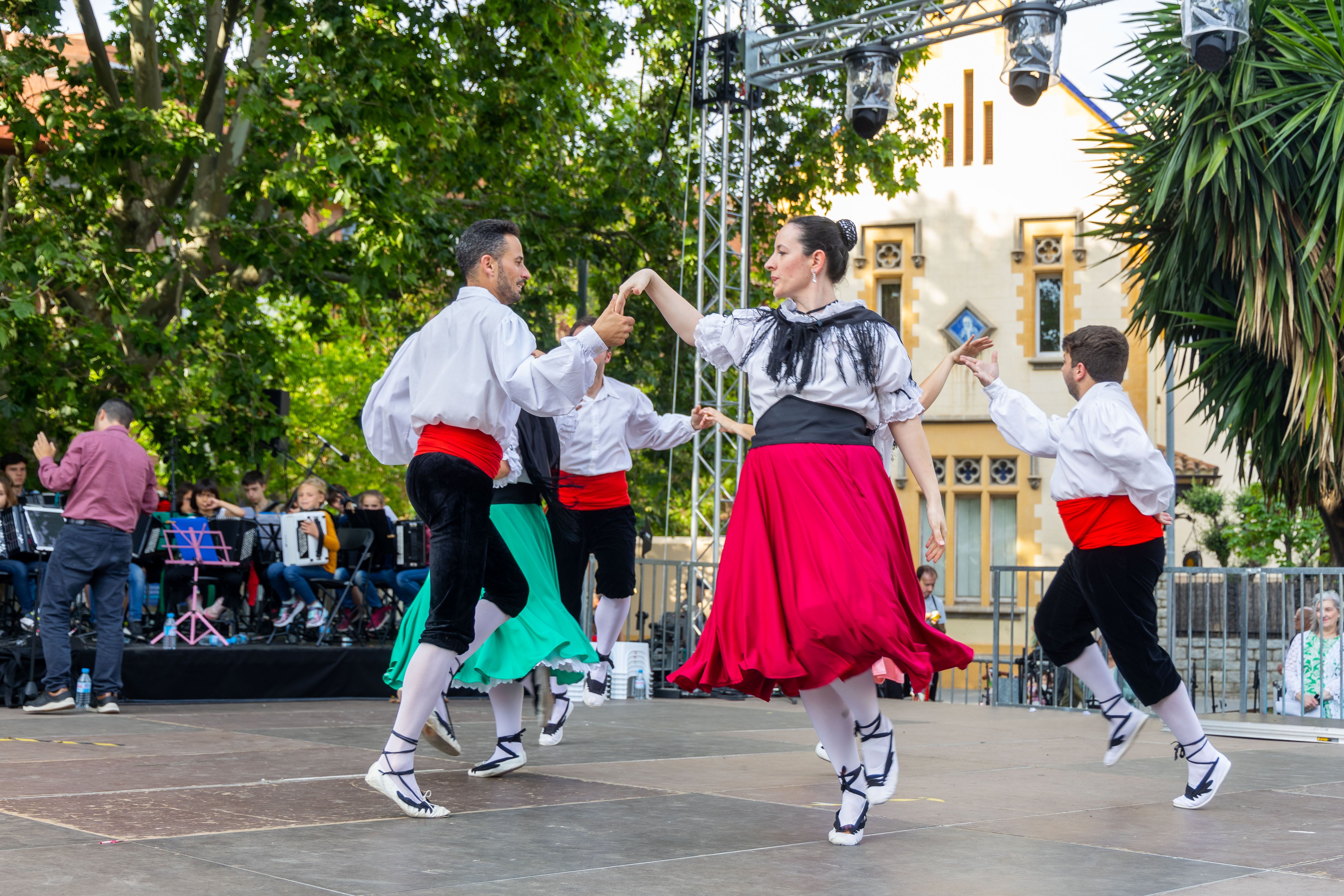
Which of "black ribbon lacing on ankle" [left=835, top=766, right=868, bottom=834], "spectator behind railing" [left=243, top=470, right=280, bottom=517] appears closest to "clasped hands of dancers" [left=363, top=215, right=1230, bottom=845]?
"black ribbon lacing on ankle" [left=835, top=766, right=868, bottom=834]

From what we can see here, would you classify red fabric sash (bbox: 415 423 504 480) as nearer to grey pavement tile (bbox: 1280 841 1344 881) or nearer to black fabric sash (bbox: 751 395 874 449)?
black fabric sash (bbox: 751 395 874 449)

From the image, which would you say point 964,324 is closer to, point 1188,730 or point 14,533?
point 14,533

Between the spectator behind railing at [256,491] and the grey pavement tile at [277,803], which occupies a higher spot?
the spectator behind railing at [256,491]

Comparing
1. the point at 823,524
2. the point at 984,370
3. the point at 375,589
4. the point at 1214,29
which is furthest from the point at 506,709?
the point at 1214,29

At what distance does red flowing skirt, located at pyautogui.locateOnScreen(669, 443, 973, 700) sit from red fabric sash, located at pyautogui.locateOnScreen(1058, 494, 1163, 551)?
1.36 metres

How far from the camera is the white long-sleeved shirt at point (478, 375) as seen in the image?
4.00m

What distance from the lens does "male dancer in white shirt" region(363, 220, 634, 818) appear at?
402 centimetres

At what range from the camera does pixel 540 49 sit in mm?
14328

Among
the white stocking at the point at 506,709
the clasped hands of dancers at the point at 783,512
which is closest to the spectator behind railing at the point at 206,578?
the white stocking at the point at 506,709

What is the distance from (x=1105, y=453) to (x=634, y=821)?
2.26m

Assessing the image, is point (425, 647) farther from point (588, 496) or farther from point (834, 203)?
point (834, 203)

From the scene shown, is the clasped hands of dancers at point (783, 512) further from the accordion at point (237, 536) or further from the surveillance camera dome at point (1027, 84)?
the surveillance camera dome at point (1027, 84)

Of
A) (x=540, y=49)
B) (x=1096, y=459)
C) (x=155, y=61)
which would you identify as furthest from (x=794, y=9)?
(x=1096, y=459)

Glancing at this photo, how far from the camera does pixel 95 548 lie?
8.02 metres
